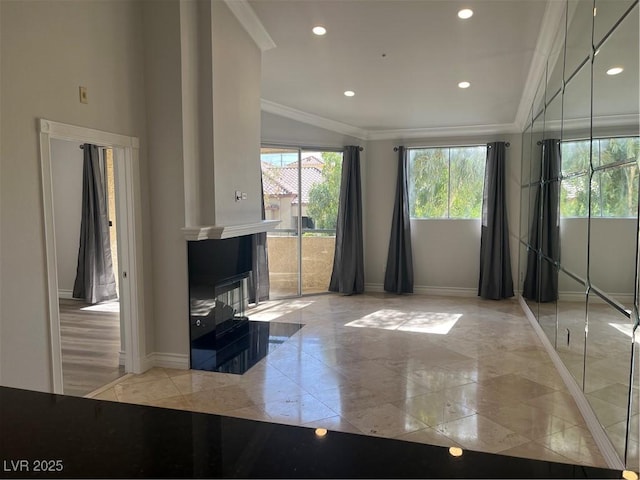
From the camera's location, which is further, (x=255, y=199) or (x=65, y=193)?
(x=65, y=193)

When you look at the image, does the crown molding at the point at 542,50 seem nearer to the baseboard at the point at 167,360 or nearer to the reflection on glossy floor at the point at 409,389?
the reflection on glossy floor at the point at 409,389

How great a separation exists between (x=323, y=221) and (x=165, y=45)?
13.4 feet

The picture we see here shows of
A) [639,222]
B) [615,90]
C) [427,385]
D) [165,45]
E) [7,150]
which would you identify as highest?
[165,45]

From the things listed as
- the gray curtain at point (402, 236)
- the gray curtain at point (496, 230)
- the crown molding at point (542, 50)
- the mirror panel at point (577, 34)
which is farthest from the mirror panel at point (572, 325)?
the gray curtain at point (402, 236)

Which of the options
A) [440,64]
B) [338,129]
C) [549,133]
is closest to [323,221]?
[338,129]

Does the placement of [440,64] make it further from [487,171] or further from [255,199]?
[487,171]

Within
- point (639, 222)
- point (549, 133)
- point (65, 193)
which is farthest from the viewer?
point (65, 193)

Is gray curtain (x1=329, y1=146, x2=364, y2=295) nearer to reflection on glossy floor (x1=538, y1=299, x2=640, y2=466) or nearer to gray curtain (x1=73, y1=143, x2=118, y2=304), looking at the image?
gray curtain (x1=73, y1=143, x2=118, y2=304)

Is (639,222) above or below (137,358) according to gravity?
above

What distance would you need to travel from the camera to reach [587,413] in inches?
115

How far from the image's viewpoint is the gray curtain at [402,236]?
7348 mm

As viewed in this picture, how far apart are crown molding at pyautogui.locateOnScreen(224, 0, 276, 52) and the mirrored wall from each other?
254cm

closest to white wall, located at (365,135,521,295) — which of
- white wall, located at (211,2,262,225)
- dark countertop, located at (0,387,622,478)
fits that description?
white wall, located at (211,2,262,225)

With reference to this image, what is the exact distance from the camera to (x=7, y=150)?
2475 mm
